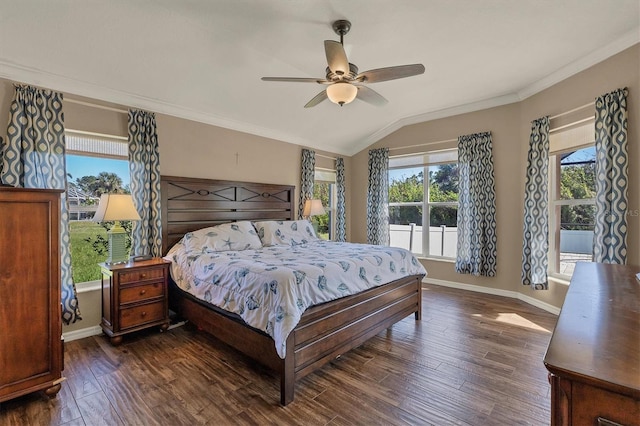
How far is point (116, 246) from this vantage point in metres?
3.00

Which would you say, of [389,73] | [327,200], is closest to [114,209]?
[389,73]

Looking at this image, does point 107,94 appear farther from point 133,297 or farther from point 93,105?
point 133,297

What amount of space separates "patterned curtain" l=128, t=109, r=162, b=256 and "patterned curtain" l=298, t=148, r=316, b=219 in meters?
2.34

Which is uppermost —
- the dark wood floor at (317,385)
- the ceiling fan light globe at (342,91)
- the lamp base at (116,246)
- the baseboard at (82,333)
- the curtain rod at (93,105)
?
the curtain rod at (93,105)

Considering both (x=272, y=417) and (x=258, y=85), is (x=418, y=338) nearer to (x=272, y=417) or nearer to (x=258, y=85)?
(x=272, y=417)

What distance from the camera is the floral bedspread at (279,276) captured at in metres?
2.07

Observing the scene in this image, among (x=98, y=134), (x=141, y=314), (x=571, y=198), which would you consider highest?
(x=98, y=134)

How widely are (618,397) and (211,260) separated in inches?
109

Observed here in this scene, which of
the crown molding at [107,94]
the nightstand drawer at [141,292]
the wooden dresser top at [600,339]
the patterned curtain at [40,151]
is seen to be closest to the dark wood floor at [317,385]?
the nightstand drawer at [141,292]

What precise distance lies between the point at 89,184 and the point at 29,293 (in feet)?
5.19

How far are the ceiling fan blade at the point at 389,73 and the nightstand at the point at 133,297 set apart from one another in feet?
8.77

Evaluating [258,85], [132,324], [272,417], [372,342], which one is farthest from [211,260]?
[258,85]

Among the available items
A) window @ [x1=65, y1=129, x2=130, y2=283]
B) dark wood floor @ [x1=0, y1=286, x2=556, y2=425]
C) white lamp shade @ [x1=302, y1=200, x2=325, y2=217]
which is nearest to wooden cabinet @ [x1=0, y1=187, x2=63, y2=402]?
dark wood floor @ [x1=0, y1=286, x2=556, y2=425]

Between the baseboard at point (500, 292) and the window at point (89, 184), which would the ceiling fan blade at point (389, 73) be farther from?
the baseboard at point (500, 292)
